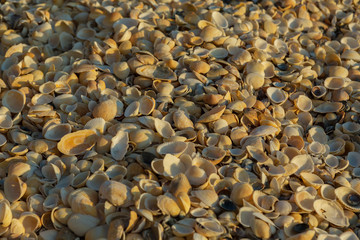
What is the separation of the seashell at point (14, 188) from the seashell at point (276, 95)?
902 millimetres

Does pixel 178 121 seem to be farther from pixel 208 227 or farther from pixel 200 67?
pixel 208 227

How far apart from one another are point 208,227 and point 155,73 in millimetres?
684

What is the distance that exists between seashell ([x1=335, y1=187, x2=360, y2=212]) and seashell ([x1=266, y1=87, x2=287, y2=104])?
0.41 metres

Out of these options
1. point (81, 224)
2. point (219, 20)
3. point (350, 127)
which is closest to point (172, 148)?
point (81, 224)

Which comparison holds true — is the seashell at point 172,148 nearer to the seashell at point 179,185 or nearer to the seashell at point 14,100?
the seashell at point 179,185

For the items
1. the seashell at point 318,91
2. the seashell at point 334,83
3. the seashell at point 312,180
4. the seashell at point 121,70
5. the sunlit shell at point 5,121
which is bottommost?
the seashell at point 312,180

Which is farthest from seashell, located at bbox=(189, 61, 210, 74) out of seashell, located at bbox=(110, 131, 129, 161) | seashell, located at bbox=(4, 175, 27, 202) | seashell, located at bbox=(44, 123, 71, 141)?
seashell, located at bbox=(4, 175, 27, 202)

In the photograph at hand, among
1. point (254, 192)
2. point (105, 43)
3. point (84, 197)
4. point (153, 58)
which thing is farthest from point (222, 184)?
point (105, 43)

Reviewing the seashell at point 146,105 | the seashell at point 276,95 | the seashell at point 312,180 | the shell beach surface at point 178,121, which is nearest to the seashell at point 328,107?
the shell beach surface at point 178,121

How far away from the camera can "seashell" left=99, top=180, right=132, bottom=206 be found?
115 cm

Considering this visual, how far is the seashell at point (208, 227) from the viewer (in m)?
1.08

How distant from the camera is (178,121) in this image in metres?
1.39

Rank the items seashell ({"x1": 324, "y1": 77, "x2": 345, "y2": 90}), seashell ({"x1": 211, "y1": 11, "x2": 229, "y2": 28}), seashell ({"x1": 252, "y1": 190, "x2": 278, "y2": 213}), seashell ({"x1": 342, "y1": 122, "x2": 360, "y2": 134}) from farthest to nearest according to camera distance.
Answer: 1. seashell ({"x1": 211, "y1": 11, "x2": 229, "y2": 28})
2. seashell ({"x1": 324, "y1": 77, "x2": 345, "y2": 90})
3. seashell ({"x1": 342, "y1": 122, "x2": 360, "y2": 134})
4. seashell ({"x1": 252, "y1": 190, "x2": 278, "y2": 213})

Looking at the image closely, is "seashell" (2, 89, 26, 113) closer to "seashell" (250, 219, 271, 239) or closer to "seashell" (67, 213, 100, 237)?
"seashell" (67, 213, 100, 237)
